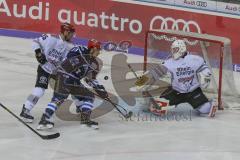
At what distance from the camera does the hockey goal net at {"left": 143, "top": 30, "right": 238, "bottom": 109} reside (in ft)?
27.4

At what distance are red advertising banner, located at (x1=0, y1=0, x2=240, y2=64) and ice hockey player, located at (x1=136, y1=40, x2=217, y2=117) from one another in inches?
136

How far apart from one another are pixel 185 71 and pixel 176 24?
4.12 m

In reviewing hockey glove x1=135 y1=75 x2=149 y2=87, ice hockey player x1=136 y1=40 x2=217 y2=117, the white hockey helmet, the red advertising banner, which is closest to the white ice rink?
ice hockey player x1=136 y1=40 x2=217 y2=117

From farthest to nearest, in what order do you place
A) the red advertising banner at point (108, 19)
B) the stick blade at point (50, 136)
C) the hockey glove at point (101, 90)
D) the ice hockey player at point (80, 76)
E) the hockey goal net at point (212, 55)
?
the red advertising banner at point (108, 19), the hockey goal net at point (212, 55), the hockey glove at point (101, 90), the ice hockey player at point (80, 76), the stick blade at point (50, 136)

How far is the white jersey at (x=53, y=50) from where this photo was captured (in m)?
6.97

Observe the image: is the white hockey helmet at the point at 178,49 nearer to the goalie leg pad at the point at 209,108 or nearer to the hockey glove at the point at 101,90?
the goalie leg pad at the point at 209,108

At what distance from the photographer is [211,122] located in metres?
7.46

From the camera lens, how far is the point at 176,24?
38.4ft

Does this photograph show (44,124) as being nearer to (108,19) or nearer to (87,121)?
(87,121)

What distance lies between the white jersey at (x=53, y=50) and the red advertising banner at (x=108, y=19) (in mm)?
4788

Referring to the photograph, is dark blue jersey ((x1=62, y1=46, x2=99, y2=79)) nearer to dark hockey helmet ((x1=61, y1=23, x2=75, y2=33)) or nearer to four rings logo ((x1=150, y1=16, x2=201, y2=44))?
dark hockey helmet ((x1=61, y1=23, x2=75, y2=33))

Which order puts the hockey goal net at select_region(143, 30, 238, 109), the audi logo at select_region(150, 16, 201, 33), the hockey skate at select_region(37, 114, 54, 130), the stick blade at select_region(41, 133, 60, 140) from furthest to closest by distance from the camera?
1. the audi logo at select_region(150, 16, 201, 33)
2. the hockey goal net at select_region(143, 30, 238, 109)
3. the hockey skate at select_region(37, 114, 54, 130)
4. the stick blade at select_region(41, 133, 60, 140)

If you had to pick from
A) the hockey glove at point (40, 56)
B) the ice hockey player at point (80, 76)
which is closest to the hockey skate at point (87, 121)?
the ice hockey player at point (80, 76)

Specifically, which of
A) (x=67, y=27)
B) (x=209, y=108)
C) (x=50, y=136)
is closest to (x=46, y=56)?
(x=67, y=27)
